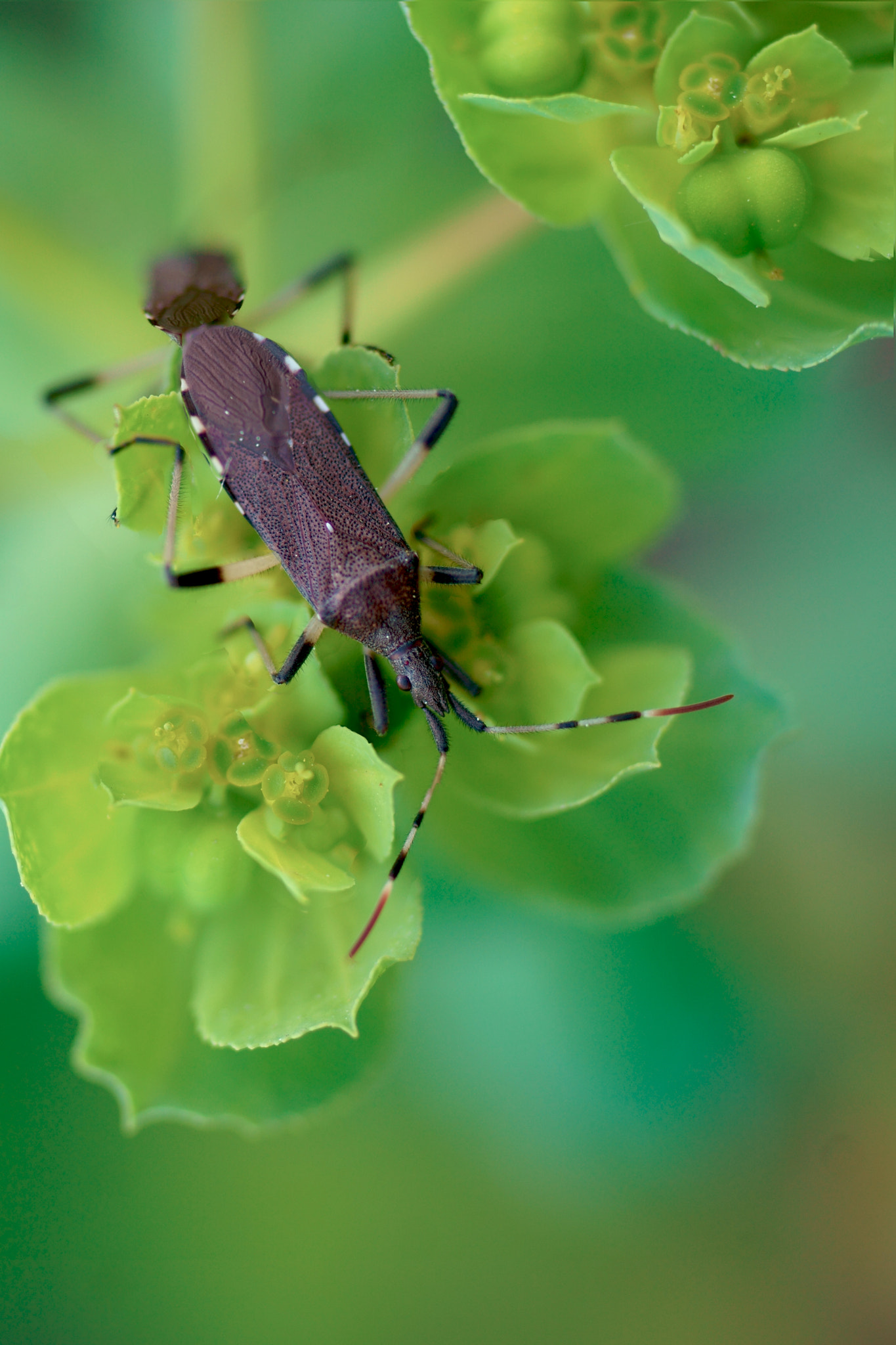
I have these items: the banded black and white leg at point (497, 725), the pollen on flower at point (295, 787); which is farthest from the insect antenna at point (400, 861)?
the pollen on flower at point (295, 787)

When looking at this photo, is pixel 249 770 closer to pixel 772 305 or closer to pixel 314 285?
pixel 772 305

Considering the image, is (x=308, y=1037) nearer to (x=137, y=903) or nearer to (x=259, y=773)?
(x=137, y=903)

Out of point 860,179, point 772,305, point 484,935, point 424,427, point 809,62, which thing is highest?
point 809,62

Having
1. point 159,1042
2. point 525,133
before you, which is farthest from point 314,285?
point 159,1042

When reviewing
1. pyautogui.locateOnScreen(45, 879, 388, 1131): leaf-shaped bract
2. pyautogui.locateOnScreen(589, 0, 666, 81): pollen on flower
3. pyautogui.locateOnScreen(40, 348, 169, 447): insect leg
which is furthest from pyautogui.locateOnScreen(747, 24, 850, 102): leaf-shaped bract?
pyautogui.locateOnScreen(45, 879, 388, 1131): leaf-shaped bract

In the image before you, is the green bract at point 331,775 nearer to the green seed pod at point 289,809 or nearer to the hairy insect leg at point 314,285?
the green seed pod at point 289,809

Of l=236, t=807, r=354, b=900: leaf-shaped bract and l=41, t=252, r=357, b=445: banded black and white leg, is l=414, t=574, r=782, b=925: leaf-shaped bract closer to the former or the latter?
l=236, t=807, r=354, b=900: leaf-shaped bract
